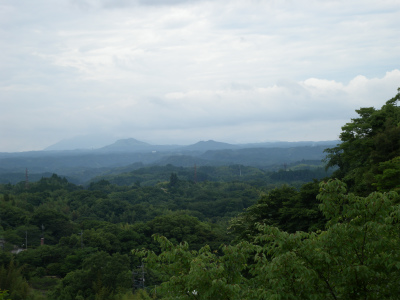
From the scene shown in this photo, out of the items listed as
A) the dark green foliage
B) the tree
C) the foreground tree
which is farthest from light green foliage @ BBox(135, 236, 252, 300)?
the tree

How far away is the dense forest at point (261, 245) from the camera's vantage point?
5.97 metres

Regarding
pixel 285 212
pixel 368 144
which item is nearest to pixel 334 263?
pixel 285 212

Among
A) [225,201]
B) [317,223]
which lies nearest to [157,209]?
[225,201]

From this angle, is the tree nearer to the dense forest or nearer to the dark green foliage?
the dense forest

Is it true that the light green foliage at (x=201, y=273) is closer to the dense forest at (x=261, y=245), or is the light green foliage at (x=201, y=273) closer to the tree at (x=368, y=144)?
the dense forest at (x=261, y=245)

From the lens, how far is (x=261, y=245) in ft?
59.4

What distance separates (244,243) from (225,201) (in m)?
70.7

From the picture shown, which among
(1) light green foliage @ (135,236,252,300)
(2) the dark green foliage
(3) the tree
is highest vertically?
(3) the tree

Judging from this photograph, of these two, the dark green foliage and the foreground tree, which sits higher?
the foreground tree

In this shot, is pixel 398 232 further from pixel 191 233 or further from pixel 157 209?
pixel 157 209

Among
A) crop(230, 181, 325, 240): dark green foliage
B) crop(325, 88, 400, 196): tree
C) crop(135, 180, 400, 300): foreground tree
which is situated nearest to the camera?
crop(135, 180, 400, 300): foreground tree

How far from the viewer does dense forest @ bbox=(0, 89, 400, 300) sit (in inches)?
235

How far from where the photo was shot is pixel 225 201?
77188 mm

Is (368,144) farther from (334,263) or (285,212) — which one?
(334,263)
